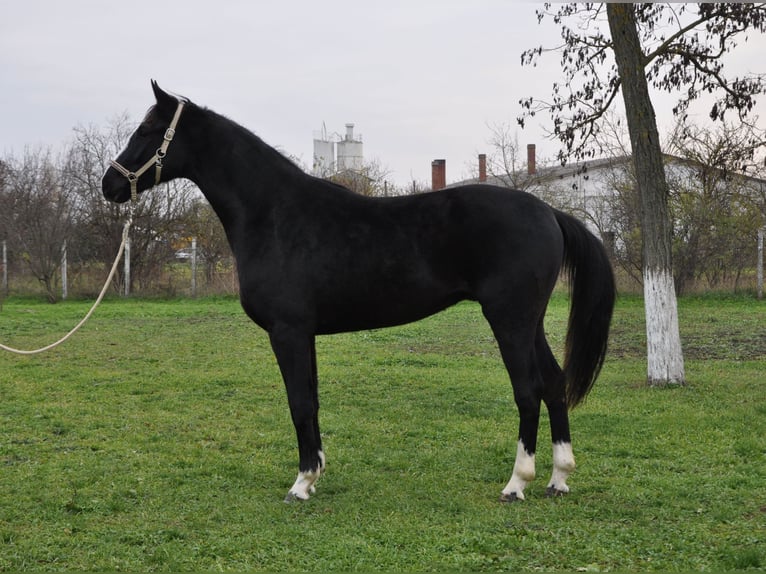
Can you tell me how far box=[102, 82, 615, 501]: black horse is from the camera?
14.2ft

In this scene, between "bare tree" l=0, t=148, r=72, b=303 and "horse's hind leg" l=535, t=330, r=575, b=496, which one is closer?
"horse's hind leg" l=535, t=330, r=575, b=496

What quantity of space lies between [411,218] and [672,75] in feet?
18.9

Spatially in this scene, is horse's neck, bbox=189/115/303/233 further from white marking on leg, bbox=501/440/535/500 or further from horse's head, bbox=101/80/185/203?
white marking on leg, bbox=501/440/535/500

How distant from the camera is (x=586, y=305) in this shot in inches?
188

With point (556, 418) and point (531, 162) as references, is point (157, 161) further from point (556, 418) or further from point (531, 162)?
point (531, 162)

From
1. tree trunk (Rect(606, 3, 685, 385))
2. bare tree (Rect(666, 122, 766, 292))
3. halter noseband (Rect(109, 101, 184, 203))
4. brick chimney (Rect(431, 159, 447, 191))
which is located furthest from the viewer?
brick chimney (Rect(431, 159, 447, 191))

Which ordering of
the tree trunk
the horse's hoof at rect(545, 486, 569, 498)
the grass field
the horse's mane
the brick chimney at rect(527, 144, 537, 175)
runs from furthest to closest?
1. the brick chimney at rect(527, 144, 537, 175)
2. the tree trunk
3. the horse's mane
4. the horse's hoof at rect(545, 486, 569, 498)
5. the grass field

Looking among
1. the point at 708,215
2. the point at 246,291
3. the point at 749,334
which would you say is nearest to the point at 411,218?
the point at 246,291

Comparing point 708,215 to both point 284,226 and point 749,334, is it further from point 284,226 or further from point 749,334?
point 284,226

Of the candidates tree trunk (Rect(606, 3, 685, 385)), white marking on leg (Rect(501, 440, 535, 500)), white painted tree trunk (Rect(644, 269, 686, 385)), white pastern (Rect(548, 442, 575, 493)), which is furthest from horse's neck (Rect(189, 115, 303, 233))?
white painted tree trunk (Rect(644, 269, 686, 385))

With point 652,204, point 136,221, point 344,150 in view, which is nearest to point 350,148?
point 344,150

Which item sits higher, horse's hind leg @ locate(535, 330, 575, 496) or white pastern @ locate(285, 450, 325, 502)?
horse's hind leg @ locate(535, 330, 575, 496)

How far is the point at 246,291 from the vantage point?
14.9 ft

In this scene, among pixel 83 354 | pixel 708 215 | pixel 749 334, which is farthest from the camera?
pixel 708 215
